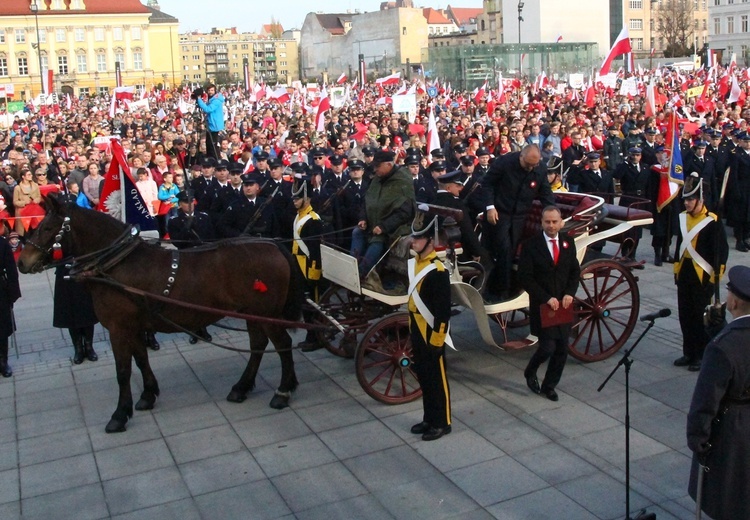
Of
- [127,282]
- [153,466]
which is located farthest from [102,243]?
[153,466]

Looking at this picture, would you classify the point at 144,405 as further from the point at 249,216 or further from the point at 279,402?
the point at 249,216

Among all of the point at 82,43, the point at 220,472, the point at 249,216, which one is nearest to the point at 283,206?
the point at 249,216

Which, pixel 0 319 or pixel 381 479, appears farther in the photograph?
pixel 0 319

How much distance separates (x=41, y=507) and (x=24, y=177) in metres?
10.6

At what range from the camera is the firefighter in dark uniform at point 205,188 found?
37.7ft

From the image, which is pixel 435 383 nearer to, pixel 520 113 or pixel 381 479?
pixel 381 479

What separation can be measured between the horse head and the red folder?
421 cm

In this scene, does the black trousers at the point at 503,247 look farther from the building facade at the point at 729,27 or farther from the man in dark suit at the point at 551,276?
the building facade at the point at 729,27

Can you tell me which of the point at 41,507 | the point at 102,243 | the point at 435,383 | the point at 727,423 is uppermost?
the point at 102,243

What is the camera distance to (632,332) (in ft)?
31.4

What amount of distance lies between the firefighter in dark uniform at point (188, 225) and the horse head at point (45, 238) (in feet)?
8.60

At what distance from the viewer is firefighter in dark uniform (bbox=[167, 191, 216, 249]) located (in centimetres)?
1031

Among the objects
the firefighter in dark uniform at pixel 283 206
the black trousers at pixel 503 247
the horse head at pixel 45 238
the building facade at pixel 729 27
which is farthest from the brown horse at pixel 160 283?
the building facade at pixel 729 27

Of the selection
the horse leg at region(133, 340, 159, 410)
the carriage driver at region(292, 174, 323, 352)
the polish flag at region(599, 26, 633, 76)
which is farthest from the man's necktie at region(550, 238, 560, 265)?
the polish flag at region(599, 26, 633, 76)
